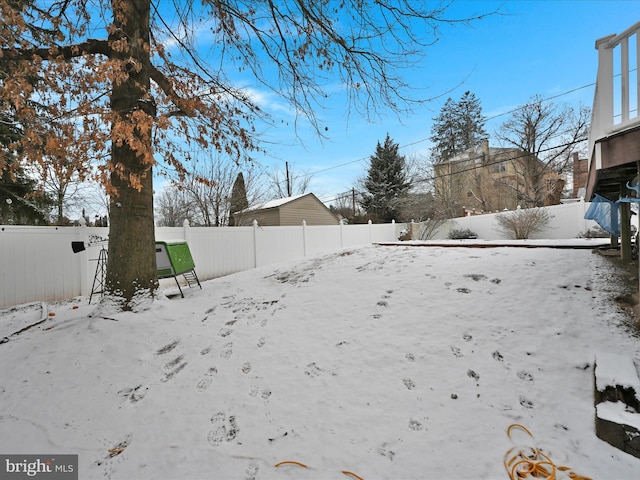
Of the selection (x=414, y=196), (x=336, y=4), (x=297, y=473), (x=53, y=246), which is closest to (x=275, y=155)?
(x=336, y=4)

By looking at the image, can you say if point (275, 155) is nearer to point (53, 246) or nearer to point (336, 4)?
point (336, 4)

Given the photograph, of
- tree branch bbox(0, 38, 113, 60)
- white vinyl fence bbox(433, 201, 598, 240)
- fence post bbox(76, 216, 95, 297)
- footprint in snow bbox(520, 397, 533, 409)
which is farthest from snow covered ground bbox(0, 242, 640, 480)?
white vinyl fence bbox(433, 201, 598, 240)

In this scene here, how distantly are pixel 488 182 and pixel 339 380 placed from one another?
23199mm

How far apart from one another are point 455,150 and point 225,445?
28.1 m

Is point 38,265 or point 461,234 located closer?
point 38,265

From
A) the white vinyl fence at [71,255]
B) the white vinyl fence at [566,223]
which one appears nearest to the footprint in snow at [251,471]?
the white vinyl fence at [71,255]

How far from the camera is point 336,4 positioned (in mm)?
4430

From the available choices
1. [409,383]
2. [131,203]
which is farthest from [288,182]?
[409,383]

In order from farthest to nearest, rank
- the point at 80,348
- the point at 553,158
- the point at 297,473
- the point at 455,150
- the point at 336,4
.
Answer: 1. the point at 455,150
2. the point at 553,158
3. the point at 336,4
4. the point at 80,348
5. the point at 297,473

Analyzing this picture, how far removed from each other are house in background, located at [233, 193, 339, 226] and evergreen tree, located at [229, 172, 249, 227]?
0.27 m

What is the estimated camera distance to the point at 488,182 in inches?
858

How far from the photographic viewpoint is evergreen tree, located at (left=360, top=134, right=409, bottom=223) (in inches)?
853

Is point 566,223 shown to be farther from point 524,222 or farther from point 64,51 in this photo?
point 64,51

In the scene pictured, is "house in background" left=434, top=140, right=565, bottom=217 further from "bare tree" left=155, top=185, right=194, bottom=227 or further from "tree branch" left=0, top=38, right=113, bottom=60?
"tree branch" left=0, top=38, right=113, bottom=60
